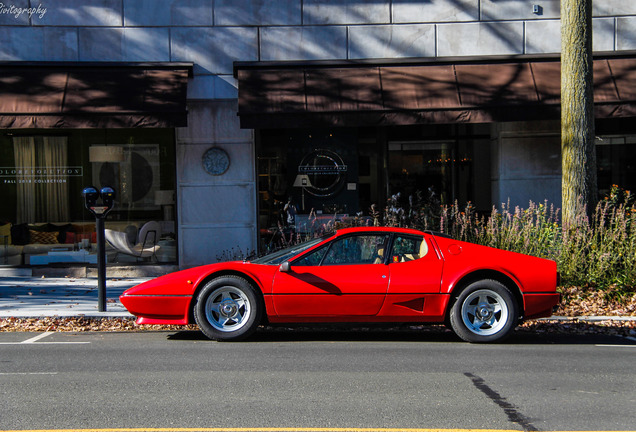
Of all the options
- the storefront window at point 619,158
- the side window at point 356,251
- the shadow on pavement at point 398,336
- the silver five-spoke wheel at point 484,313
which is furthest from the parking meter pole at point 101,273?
the storefront window at point 619,158

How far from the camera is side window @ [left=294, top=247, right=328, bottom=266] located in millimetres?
7969

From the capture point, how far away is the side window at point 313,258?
7.97 meters

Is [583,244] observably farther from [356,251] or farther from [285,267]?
[285,267]

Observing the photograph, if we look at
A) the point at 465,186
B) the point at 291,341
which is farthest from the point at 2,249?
the point at 465,186

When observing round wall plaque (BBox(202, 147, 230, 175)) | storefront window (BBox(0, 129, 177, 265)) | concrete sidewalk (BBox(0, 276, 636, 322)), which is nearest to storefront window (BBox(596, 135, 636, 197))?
concrete sidewalk (BBox(0, 276, 636, 322))

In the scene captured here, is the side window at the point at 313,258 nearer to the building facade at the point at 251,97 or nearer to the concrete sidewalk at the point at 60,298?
the concrete sidewalk at the point at 60,298

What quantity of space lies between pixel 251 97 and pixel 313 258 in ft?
19.6

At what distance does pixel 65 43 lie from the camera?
1372cm

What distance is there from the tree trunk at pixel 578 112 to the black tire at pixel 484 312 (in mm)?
3663

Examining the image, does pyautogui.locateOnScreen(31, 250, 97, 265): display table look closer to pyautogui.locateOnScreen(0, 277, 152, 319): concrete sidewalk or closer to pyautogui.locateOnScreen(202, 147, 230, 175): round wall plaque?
pyautogui.locateOnScreen(0, 277, 152, 319): concrete sidewalk

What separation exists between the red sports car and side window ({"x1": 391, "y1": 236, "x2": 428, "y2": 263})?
9 centimetres

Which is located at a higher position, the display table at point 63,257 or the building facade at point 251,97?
the building facade at point 251,97

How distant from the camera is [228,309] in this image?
26.1 feet

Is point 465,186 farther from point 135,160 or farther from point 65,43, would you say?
point 65,43
